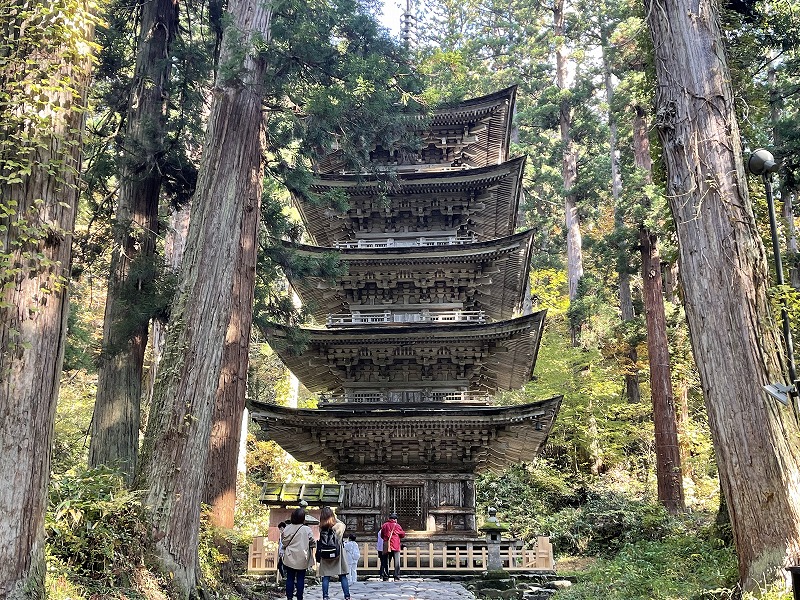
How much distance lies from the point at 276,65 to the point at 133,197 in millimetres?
3064

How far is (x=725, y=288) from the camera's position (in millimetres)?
5691

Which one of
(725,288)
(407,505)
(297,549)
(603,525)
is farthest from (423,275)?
(725,288)

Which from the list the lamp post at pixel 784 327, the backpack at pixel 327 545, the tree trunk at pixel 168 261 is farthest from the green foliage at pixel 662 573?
the tree trunk at pixel 168 261

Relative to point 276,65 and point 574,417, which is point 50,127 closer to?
point 276,65

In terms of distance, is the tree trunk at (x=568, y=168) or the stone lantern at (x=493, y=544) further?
the tree trunk at (x=568, y=168)

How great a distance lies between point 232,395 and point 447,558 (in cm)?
618

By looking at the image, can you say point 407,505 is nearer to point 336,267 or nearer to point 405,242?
point 336,267

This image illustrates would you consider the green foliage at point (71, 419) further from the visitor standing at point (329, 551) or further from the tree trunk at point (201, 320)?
the tree trunk at point (201, 320)

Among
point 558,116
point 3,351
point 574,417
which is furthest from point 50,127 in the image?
point 558,116

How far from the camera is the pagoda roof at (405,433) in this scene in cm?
1407

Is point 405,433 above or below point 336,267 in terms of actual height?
below

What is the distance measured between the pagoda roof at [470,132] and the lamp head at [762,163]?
12.2 metres

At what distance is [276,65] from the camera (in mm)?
9461

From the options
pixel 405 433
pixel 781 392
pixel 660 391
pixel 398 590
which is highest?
pixel 660 391
